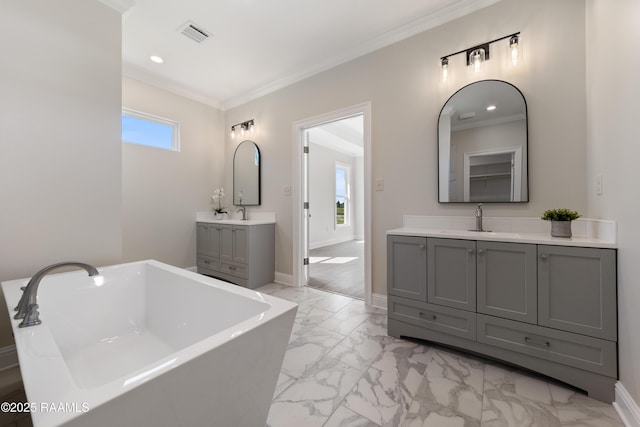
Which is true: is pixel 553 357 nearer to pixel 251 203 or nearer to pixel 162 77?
pixel 251 203

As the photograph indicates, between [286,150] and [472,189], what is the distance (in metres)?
2.21

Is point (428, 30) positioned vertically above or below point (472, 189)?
above

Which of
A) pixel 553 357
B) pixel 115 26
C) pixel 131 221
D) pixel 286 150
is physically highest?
pixel 115 26

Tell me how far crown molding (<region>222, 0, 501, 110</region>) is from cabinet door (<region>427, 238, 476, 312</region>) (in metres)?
1.93

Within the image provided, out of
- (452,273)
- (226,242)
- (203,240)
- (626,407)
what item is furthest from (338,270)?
(626,407)

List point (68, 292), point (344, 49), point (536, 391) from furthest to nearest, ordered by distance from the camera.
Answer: point (344, 49) < point (68, 292) < point (536, 391)

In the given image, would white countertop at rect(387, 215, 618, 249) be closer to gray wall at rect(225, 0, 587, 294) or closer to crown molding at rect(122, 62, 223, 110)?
gray wall at rect(225, 0, 587, 294)

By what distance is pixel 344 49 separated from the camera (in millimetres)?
2750

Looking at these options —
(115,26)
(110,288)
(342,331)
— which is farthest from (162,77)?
(342,331)

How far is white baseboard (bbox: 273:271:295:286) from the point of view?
3.33 metres

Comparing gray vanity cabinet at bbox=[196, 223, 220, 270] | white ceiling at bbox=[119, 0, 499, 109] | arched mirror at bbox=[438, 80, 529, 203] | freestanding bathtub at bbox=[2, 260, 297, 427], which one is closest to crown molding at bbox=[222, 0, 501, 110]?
white ceiling at bbox=[119, 0, 499, 109]

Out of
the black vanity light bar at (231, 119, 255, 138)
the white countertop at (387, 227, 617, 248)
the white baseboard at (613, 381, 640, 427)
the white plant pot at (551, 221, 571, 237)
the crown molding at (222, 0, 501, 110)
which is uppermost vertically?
the crown molding at (222, 0, 501, 110)

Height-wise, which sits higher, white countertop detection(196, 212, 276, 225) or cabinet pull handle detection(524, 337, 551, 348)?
white countertop detection(196, 212, 276, 225)

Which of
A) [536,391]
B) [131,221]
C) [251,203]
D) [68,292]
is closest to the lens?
[536,391]
